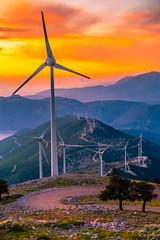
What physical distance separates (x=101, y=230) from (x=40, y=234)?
8.02 m

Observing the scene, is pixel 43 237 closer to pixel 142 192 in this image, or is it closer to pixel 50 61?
pixel 142 192

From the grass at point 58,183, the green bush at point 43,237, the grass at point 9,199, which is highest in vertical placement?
the green bush at point 43,237

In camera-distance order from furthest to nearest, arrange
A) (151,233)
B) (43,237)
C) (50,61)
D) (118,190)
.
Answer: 1. (50,61)
2. (118,190)
3. (151,233)
4. (43,237)

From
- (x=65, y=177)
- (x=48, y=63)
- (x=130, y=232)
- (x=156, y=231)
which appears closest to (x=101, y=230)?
(x=130, y=232)

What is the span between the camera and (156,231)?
39844 mm

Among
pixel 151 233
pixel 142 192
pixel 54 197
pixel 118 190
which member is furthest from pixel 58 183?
pixel 151 233

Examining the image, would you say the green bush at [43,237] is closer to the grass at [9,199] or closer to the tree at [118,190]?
the tree at [118,190]

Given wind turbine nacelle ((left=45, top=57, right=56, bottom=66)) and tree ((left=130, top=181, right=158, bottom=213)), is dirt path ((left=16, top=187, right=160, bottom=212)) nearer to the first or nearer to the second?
tree ((left=130, top=181, right=158, bottom=213))

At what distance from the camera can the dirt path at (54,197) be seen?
8039 centimetres

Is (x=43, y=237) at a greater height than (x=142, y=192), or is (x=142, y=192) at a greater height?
(x=142, y=192)

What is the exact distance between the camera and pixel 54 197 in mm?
94375

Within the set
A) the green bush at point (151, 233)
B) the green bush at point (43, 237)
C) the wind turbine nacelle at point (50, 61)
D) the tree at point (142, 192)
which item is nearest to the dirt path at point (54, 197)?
the tree at point (142, 192)

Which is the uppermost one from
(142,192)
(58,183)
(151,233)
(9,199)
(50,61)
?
(50,61)

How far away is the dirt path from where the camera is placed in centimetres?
8039
